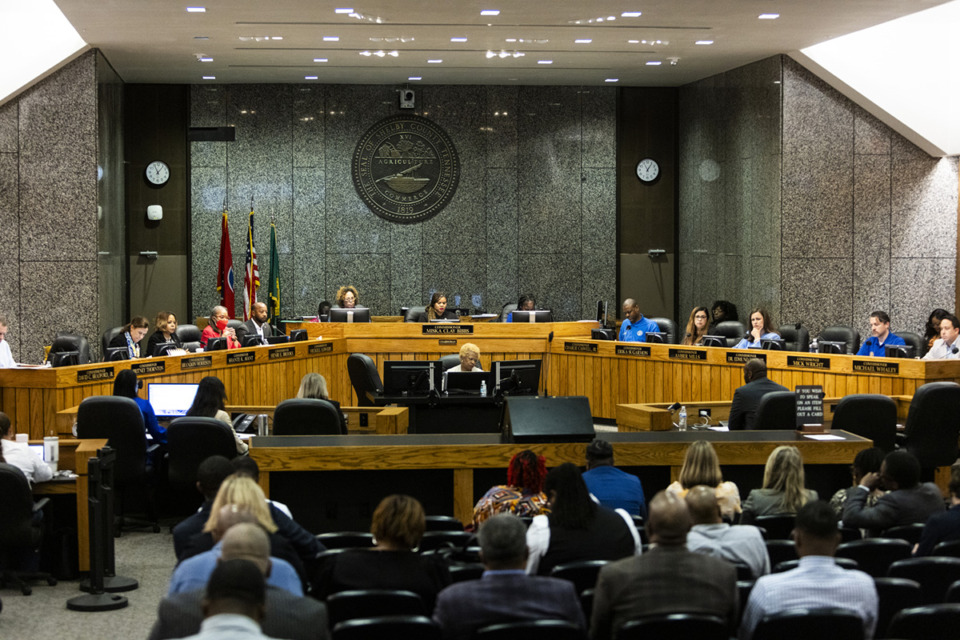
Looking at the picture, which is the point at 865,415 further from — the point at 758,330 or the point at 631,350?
the point at 631,350

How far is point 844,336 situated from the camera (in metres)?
12.8

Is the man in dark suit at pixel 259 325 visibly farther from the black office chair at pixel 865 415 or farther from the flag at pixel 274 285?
the black office chair at pixel 865 415

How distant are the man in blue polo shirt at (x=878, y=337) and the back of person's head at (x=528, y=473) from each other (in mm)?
6569

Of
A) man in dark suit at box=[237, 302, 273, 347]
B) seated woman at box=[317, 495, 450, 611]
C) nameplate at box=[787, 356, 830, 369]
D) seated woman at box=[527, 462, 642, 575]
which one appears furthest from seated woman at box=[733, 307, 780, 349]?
seated woman at box=[317, 495, 450, 611]

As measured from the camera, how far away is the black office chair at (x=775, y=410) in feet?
26.4

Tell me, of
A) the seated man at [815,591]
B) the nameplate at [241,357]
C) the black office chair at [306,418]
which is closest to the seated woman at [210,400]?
the black office chair at [306,418]

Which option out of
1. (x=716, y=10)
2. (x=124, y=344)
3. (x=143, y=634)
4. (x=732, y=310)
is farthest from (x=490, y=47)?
(x=143, y=634)

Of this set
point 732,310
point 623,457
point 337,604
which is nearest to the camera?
point 337,604

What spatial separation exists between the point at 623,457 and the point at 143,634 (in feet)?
9.29

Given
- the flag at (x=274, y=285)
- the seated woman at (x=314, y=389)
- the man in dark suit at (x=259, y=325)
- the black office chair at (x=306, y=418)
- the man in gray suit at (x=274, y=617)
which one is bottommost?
the man in gray suit at (x=274, y=617)

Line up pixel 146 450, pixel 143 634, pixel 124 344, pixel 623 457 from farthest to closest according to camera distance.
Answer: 1. pixel 124 344
2. pixel 146 450
3. pixel 623 457
4. pixel 143 634

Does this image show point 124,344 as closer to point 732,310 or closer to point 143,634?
point 143,634

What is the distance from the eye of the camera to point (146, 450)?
791 cm

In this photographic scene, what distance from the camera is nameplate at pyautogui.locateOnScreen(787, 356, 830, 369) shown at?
416 inches
